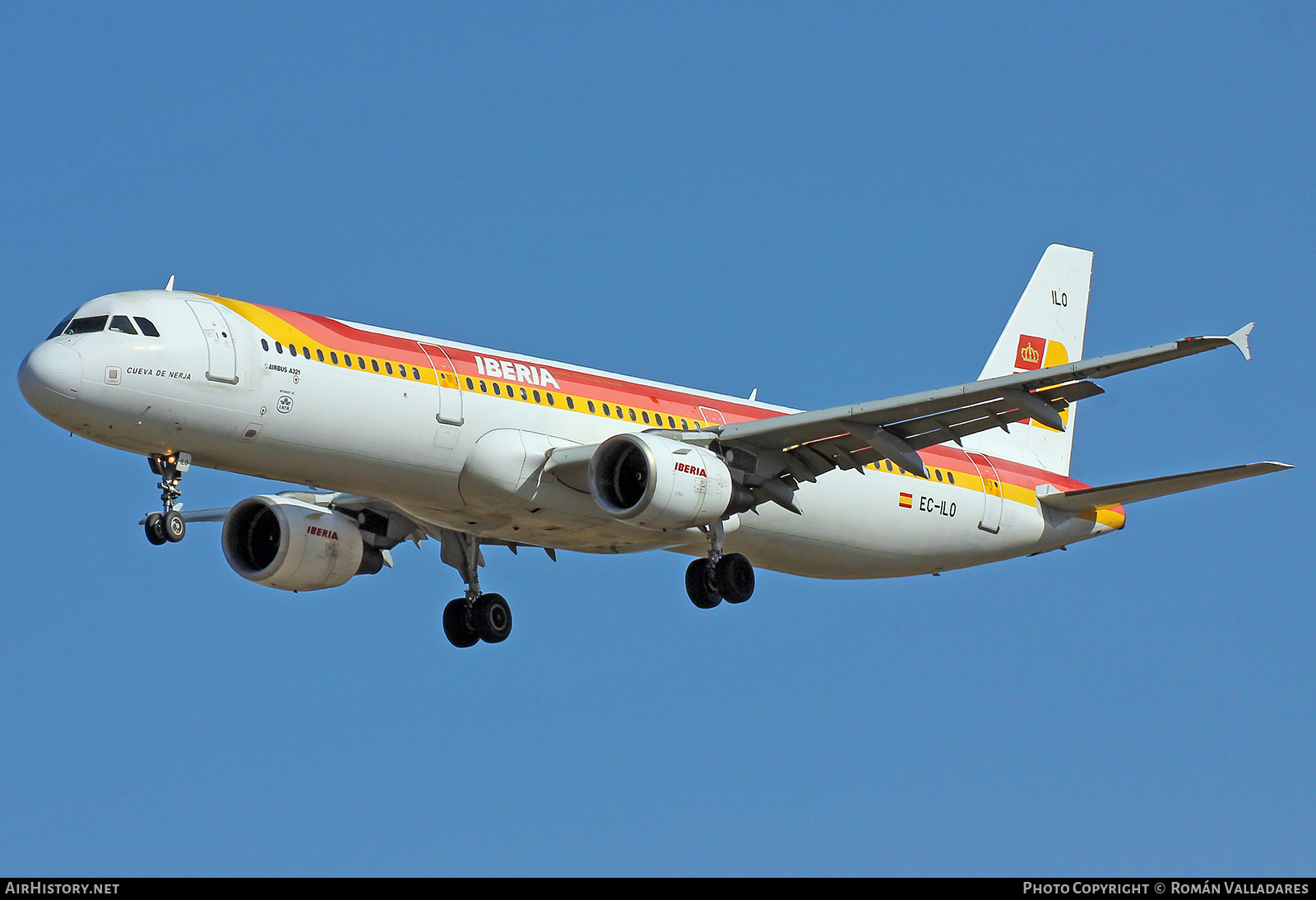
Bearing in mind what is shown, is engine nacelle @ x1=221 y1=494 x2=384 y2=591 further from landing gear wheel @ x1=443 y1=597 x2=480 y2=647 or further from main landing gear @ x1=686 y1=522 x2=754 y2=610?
main landing gear @ x1=686 y1=522 x2=754 y2=610

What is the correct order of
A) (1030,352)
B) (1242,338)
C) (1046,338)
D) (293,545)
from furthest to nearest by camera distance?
(1046,338) < (1030,352) < (293,545) < (1242,338)

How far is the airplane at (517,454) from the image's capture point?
2925cm

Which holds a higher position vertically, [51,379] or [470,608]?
[470,608]

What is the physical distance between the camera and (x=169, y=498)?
29.3 meters

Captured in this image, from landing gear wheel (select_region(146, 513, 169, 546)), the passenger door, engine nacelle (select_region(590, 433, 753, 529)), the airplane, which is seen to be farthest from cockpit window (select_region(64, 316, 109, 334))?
engine nacelle (select_region(590, 433, 753, 529))

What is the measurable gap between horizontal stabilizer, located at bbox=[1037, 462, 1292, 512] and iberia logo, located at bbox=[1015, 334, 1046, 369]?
15.9 feet

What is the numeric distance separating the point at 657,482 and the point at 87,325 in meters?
10.1

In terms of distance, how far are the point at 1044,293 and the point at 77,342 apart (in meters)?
26.4

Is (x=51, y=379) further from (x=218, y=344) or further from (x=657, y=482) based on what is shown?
(x=657, y=482)

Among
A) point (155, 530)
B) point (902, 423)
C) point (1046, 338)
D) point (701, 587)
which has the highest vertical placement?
point (1046, 338)

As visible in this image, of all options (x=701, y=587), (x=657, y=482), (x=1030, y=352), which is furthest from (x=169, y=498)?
(x=1030, y=352)

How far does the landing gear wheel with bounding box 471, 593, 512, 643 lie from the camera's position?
3700 cm

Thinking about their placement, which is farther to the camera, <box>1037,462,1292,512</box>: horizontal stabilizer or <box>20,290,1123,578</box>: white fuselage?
<box>1037,462,1292,512</box>: horizontal stabilizer
